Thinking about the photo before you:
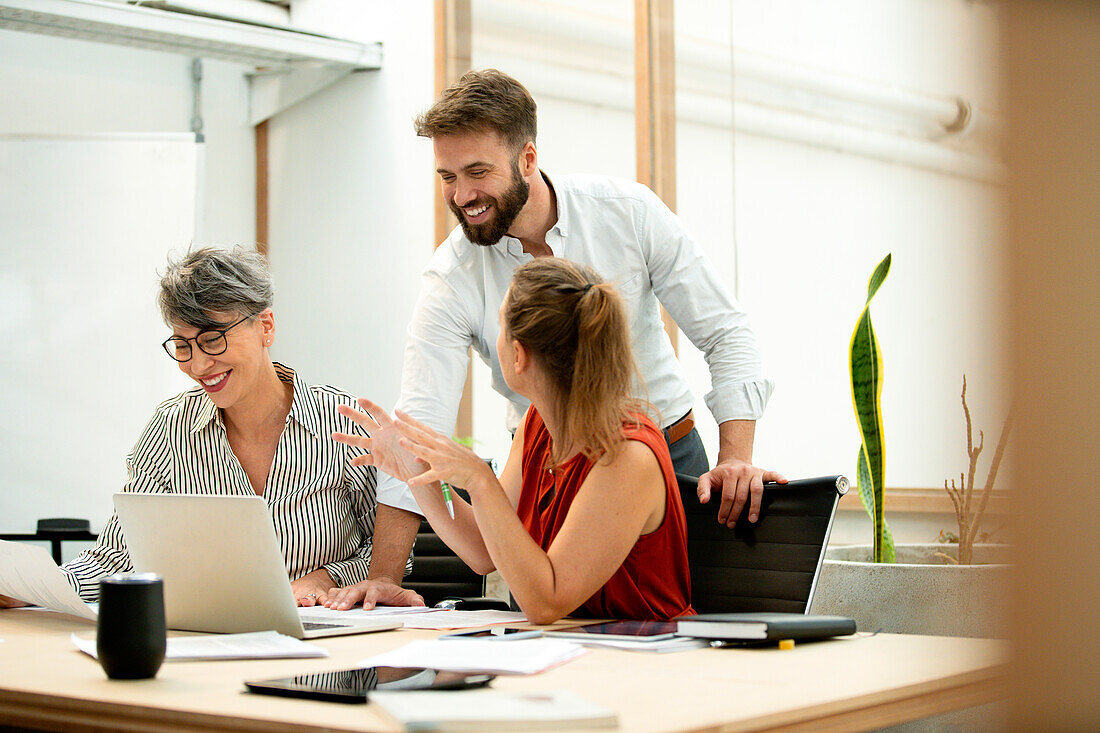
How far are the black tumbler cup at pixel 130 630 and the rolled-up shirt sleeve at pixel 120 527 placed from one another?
0.88 meters

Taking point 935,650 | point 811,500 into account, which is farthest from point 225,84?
point 935,650

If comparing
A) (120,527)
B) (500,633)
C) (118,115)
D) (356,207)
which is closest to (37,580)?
(120,527)

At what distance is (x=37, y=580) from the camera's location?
5.60 feet

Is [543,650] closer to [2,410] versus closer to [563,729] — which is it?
[563,729]

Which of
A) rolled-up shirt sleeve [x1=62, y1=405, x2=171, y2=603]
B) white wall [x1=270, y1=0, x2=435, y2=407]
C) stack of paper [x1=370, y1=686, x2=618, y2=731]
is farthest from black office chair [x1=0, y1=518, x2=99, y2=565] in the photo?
stack of paper [x1=370, y1=686, x2=618, y2=731]

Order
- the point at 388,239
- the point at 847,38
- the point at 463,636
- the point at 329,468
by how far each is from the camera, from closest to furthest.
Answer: the point at 463,636, the point at 329,468, the point at 847,38, the point at 388,239

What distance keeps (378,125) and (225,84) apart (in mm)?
1146

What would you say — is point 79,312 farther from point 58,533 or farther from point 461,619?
point 461,619

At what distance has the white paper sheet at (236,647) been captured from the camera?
128 centimetres

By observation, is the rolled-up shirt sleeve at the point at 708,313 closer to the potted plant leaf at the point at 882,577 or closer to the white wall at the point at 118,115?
the potted plant leaf at the point at 882,577

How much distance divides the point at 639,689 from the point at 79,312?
3995 mm

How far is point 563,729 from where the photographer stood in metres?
0.85

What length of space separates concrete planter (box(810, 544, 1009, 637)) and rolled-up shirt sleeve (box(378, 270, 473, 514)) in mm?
846

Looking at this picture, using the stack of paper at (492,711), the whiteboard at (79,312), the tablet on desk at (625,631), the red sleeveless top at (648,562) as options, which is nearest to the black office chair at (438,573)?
the red sleeveless top at (648,562)
